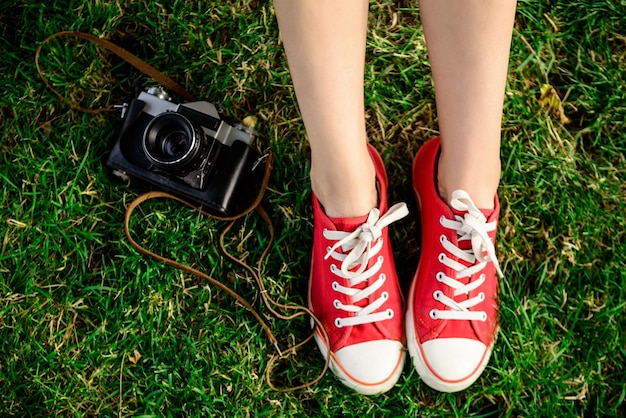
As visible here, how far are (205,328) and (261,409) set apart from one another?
0.85ft

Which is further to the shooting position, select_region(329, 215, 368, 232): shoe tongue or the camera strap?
the camera strap

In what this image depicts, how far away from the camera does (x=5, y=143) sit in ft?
5.47

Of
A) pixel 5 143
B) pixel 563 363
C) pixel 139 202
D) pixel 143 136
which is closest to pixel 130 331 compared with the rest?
pixel 139 202

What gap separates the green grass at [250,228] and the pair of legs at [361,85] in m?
0.30

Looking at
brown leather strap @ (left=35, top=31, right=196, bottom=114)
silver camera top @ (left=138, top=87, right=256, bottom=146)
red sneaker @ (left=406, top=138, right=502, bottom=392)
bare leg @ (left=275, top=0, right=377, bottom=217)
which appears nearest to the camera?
bare leg @ (left=275, top=0, right=377, bottom=217)

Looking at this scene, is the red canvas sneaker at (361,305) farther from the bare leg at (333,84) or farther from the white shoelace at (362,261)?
the bare leg at (333,84)

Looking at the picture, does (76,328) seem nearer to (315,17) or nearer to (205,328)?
(205,328)

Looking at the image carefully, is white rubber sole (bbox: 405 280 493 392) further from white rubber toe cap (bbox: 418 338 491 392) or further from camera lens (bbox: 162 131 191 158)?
camera lens (bbox: 162 131 191 158)

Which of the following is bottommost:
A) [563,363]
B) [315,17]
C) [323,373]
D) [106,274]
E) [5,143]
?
[563,363]

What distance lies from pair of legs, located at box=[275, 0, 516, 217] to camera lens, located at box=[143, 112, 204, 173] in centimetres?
32

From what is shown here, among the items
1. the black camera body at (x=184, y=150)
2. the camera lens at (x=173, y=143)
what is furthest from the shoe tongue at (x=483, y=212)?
the camera lens at (x=173, y=143)

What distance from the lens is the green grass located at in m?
1.50

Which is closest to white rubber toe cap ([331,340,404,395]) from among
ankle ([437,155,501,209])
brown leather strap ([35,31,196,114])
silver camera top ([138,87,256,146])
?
ankle ([437,155,501,209])

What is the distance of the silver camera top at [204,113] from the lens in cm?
148
